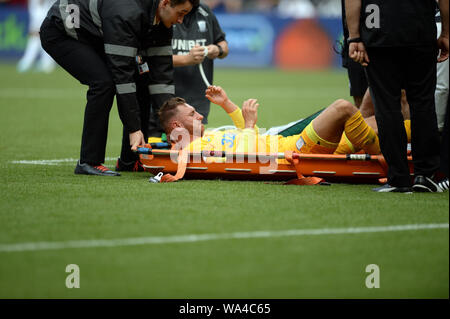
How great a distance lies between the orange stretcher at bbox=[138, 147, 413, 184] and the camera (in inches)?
245

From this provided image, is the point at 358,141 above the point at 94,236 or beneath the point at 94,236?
above

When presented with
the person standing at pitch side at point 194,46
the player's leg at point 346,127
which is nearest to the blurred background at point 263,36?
the person standing at pitch side at point 194,46

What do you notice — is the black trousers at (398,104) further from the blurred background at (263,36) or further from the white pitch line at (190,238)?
the blurred background at (263,36)

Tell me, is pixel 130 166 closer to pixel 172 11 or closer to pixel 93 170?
pixel 93 170

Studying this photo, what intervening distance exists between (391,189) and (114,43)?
237 cm

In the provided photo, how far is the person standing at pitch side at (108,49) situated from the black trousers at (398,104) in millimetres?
Answer: 1585

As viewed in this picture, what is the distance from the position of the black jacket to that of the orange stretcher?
0.42 meters

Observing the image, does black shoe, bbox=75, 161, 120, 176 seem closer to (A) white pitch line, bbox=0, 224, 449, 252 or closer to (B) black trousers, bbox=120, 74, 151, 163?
(B) black trousers, bbox=120, 74, 151, 163

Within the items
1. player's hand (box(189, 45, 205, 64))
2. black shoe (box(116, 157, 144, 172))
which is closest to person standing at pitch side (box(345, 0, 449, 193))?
player's hand (box(189, 45, 205, 64))

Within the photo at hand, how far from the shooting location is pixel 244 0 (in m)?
28.6

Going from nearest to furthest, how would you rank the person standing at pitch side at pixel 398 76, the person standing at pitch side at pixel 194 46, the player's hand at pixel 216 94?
the person standing at pitch side at pixel 398 76
the player's hand at pixel 216 94
the person standing at pitch side at pixel 194 46

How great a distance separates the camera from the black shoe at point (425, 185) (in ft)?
19.5

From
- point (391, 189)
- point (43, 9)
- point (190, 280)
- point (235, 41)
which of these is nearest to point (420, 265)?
point (190, 280)

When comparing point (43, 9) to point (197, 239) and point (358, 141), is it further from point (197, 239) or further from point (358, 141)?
point (197, 239)
